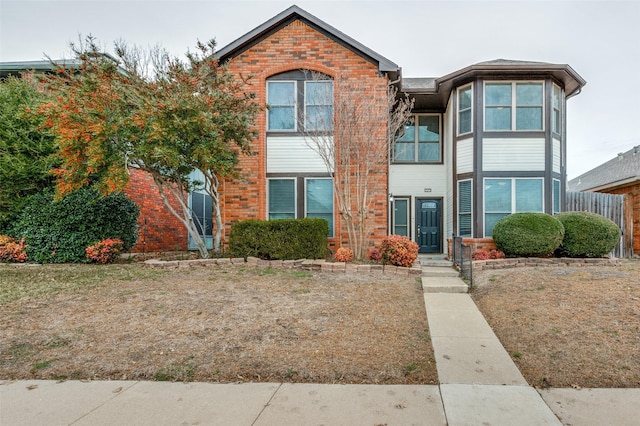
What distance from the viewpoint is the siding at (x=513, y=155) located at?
10766 millimetres

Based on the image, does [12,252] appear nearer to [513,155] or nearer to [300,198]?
[300,198]

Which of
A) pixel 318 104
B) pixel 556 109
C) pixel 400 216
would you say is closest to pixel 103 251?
pixel 318 104

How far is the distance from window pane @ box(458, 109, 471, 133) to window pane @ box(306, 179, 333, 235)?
4466 millimetres

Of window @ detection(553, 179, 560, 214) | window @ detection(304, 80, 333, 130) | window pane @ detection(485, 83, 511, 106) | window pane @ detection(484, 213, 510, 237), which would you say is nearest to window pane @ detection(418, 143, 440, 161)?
window pane @ detection(485, 83, 511, 106)

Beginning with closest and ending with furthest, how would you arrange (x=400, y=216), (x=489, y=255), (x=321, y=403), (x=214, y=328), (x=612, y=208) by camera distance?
(x=321, y=403) < (x=214, y=328) < (x=489, y=255) < (x=612, y=208) < (x=400, y=216)

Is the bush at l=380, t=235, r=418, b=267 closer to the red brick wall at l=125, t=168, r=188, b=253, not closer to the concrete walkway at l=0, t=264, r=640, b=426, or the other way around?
the concrete walkway at l=0, t=264, r=640, b=426

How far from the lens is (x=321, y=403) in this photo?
10.4 ft

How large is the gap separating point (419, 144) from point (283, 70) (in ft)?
17.7

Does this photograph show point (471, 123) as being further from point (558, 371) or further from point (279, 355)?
point (279, 355)

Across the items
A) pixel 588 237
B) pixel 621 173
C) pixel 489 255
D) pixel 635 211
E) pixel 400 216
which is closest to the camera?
pixel 588 237

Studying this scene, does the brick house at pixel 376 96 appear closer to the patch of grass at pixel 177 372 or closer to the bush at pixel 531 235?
the bush at pixel 531 235

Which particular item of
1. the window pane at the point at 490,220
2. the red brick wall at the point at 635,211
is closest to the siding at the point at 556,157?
the window pane at the point at 490,220

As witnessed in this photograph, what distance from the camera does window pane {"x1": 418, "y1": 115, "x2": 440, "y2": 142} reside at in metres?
13.1

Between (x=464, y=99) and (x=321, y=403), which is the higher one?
(x=464, y=99)
